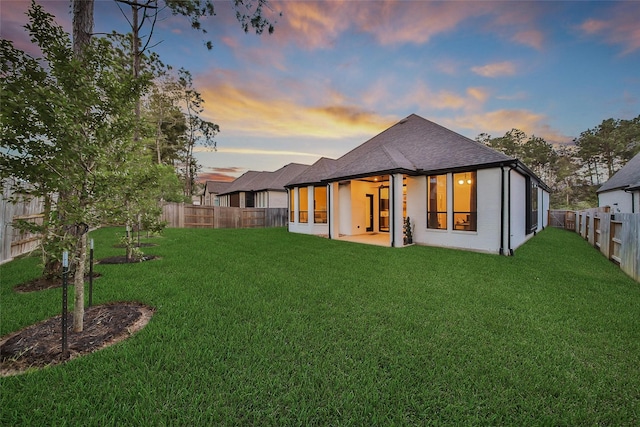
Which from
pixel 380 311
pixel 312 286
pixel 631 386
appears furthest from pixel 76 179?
pixel 631 386

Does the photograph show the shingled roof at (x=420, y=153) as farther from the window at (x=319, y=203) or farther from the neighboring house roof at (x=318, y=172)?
the window at (x=319, y=203)

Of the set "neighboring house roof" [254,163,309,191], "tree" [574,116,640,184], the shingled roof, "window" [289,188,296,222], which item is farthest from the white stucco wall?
"neighboring house roof" [254,163,309,191]

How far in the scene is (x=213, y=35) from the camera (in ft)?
24.1

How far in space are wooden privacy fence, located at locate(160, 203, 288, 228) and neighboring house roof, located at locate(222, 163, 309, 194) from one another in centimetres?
362

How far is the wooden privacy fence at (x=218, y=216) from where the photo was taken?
17969mm

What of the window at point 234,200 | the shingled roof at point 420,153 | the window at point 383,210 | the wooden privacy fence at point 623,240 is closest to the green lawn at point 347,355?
the wooden privacy fence at point 623,240

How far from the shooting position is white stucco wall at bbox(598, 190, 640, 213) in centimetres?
1450

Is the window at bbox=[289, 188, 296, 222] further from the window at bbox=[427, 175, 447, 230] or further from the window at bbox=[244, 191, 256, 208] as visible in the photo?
the window at bbox=[244, 191, 256, 208]

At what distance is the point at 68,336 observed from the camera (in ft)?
9.68

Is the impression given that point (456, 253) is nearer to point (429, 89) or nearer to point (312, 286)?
point (312, 286)

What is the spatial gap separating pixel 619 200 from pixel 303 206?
2254 centimetres

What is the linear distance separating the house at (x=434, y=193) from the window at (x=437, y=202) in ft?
0.07

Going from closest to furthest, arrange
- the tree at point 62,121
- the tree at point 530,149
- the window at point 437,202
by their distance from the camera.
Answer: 1. the tree at point 62,121
2. the window at point 437,202
3. the tree at point 530,149

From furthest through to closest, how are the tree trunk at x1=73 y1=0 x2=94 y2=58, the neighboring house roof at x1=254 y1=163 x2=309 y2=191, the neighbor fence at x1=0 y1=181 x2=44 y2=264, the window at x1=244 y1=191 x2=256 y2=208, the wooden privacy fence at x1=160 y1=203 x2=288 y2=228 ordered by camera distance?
1. the window at x1=244 y1=191 x2=256 y2=208
2. the neighboring house roof at x1=254 y1=163 x2=309 y2=191
3. the wooden privacy fence at x1=160 y1=203 x2=288 y2=228
4. the neighbor fence at x1=0 y1=181 x2=44 y2=264
5. the tree trunk at x1=73 y1=0 x2=94 y2=58
